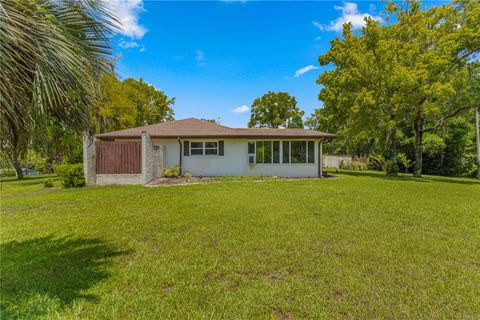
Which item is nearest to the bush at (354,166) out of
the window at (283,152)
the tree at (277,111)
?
the window at (283,152)

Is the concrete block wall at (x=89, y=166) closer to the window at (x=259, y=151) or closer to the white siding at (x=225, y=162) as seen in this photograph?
the white siding at (x=225, y=162)

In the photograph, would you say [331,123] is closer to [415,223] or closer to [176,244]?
[415,223]

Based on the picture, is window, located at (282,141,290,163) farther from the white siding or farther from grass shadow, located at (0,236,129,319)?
grass shadow, located at (0,236,129,319)

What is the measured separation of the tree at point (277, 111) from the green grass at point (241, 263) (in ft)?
114

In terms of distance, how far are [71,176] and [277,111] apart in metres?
33.2

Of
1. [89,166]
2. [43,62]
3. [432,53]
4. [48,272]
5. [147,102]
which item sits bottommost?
[48,272]

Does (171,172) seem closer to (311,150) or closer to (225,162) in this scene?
(225,162)

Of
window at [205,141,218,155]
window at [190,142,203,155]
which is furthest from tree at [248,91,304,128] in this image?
window at [190,142,203,155]

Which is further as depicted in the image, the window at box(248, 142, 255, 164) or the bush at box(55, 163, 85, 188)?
the window at box(248, 142, 255, 164)

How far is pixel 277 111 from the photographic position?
1603 inches

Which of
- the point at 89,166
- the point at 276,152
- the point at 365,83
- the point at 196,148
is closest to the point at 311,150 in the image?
the point at 276,152

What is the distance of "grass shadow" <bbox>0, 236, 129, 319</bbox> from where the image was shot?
2.70 m

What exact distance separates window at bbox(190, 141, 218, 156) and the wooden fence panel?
4119 millimetres

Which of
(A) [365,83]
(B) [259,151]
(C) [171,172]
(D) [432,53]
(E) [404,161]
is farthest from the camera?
(E) [404,161]
